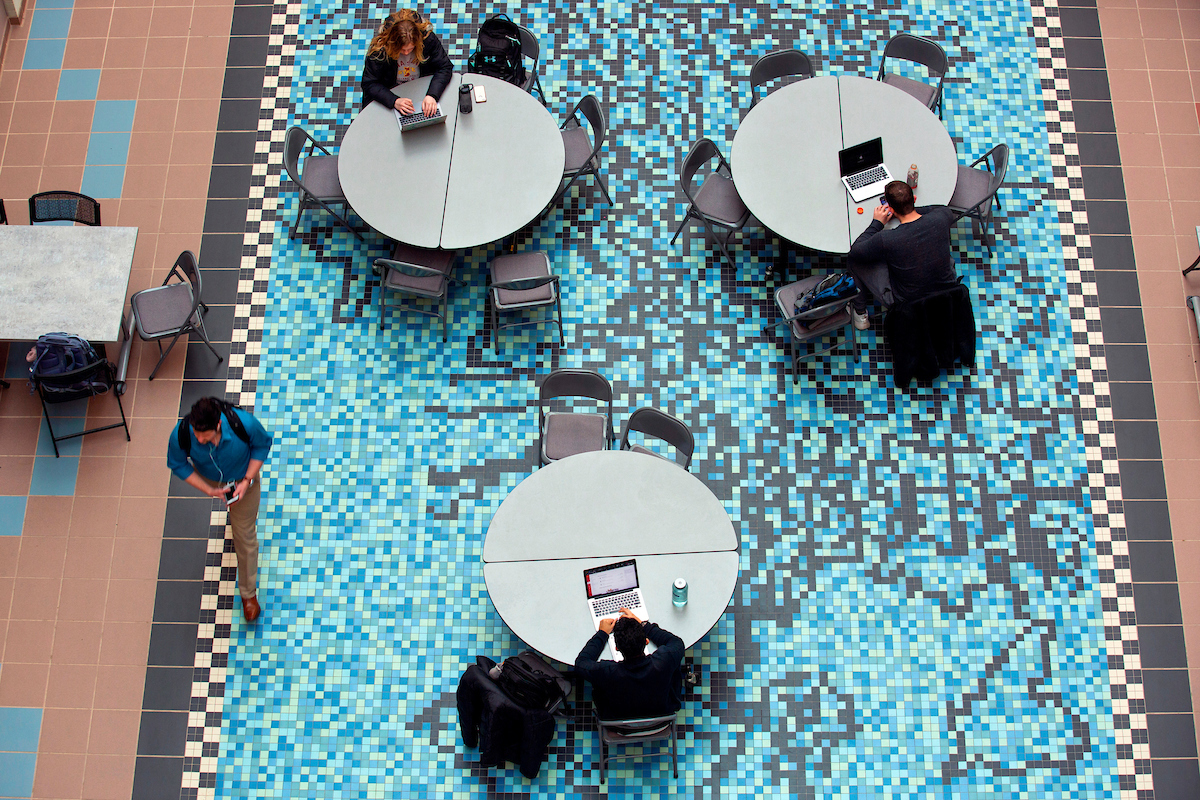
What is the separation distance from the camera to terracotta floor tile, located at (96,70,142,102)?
28.0 ft

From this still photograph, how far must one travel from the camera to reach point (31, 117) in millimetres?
8445

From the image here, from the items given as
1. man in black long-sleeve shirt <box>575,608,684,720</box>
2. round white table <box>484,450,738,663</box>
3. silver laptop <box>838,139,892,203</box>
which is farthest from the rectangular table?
silver laptop <box>838,139,892,203</box>

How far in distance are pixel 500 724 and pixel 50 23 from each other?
7570mm

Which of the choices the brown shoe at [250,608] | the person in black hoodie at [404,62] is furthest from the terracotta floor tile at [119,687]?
the person in black hoodie at [404,62]

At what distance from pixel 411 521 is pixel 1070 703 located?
4813 mm

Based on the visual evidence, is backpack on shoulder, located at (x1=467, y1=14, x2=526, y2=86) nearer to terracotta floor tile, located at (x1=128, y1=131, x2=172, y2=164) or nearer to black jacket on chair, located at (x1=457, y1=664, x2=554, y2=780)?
terracotta floor tile, located at (x1=128, y1=131, x2=172, y2=164)

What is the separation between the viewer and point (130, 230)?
729cm

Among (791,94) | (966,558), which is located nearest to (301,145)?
(791,94)

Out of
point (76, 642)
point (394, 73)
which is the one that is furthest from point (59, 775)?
point (394, 73)

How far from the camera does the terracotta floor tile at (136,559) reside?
7035 mm

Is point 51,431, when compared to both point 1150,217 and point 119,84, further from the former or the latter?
point 1150,217

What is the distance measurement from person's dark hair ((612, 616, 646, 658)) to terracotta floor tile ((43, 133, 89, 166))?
621cm

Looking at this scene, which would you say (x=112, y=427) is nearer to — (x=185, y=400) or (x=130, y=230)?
(x=185, y=400)

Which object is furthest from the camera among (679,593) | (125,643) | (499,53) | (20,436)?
(499,53)
